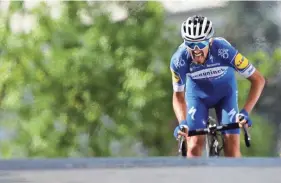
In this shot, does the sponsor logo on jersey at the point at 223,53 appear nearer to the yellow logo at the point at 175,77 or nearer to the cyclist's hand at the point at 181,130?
the yellow logo at the point at 175,77

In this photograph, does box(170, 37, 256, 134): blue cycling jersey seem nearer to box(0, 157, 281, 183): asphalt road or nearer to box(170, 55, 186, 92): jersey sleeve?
box(170, 55, 186, 92): jersey sleeve

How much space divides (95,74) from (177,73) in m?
1.49

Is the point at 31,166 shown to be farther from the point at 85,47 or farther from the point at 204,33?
the point at 85,47

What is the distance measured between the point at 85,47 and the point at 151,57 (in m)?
1.01

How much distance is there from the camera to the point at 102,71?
8422 millimetres

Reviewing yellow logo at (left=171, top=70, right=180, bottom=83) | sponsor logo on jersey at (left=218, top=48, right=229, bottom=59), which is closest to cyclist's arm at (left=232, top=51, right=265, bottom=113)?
sponsor logo on jersey at (left=218, top=48, right=229, bottom=59)

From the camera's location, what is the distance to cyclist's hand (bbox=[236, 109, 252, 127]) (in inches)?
289

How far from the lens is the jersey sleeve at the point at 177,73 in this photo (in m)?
7.38

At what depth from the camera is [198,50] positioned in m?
6.99

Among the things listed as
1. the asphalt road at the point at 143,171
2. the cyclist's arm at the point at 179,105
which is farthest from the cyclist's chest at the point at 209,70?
the asphalt road at the point at 143,171

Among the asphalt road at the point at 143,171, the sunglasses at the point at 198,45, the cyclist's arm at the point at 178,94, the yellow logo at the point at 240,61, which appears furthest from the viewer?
the cyclist's arm at the point at 178,94

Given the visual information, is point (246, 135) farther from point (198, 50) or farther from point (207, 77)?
point (198, 50)

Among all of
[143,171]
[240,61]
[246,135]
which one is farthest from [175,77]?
[143,171]

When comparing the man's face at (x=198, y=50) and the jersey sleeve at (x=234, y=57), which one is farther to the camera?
the jersey sleeve at (x=234, y=57)
